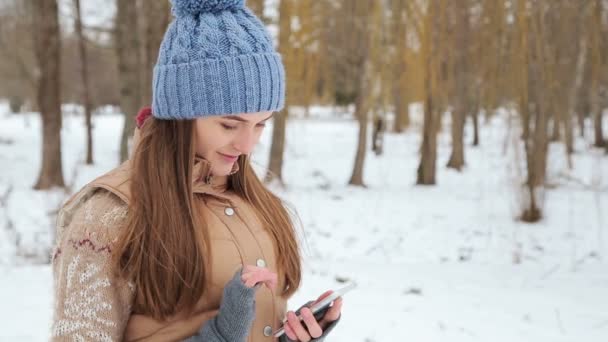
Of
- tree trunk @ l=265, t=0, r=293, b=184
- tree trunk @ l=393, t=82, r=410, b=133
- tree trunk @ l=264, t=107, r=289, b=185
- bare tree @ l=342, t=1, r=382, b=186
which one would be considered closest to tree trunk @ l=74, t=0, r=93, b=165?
tree trunk @ l=265, t=0, r=293, b=184

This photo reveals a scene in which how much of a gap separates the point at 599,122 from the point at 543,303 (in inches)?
533

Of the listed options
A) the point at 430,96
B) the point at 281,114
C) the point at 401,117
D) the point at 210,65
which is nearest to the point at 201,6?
the point at 210,65

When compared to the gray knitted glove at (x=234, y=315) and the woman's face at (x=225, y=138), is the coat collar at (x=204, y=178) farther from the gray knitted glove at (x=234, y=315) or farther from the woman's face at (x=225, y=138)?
the gray knitted glove at (x=234, y=315)

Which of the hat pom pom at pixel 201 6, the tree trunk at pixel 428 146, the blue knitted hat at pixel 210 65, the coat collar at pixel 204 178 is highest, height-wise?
the hat pom pom at pixel 201 6

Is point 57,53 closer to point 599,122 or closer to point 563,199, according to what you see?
point 563,199

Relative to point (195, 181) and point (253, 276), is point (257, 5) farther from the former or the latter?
point (253, 276)

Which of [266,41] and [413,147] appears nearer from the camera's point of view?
[266,41]

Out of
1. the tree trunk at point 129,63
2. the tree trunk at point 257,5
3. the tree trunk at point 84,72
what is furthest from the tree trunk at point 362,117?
the tree trunk at point 84,72

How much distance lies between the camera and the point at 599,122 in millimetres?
15492

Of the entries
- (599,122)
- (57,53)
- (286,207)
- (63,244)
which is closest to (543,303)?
(286,207)

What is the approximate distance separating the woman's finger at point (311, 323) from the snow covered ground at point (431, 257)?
69 cm

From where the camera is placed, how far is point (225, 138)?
124 cm

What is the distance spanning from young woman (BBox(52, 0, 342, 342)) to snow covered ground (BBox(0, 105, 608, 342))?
1.82 ft

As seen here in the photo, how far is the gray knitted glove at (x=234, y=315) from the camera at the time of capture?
1.09 metres
